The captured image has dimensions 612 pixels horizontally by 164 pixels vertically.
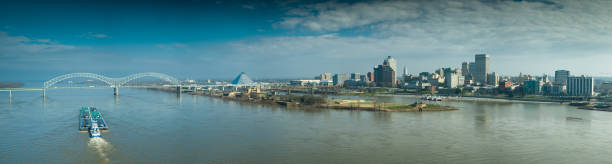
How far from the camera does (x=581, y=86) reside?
22344 millimetres

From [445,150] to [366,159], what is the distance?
1.68 m

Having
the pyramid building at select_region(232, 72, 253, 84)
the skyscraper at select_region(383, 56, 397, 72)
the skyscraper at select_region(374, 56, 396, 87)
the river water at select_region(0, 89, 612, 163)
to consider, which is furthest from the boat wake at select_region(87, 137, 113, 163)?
the skyscraper at select_region(383, 56, 397, 72)

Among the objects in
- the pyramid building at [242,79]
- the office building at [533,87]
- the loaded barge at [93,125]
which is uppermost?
the pyramid building at [242,79]

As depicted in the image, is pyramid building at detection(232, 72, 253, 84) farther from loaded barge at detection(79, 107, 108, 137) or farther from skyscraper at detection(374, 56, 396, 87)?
loaded barge at detection(79, 107, 108, 137)

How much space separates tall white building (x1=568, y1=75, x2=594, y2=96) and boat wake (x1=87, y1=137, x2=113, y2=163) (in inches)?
969

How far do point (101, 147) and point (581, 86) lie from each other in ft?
84.2

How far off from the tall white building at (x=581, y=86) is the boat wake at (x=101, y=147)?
24624 mm

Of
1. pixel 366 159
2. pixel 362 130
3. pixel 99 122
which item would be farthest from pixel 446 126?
pixel 99 122

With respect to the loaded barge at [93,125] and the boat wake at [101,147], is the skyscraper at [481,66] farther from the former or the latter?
→ the boat wake at [101,147]

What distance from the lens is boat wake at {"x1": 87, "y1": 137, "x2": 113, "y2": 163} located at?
614 centimetres

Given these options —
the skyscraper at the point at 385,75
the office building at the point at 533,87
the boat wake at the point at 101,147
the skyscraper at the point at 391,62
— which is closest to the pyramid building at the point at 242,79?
the skyscraper at the point at 385,75

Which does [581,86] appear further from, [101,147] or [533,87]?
[101,147]

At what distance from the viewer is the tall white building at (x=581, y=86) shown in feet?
72.2

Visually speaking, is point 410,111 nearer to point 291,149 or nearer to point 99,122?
point 291,149
